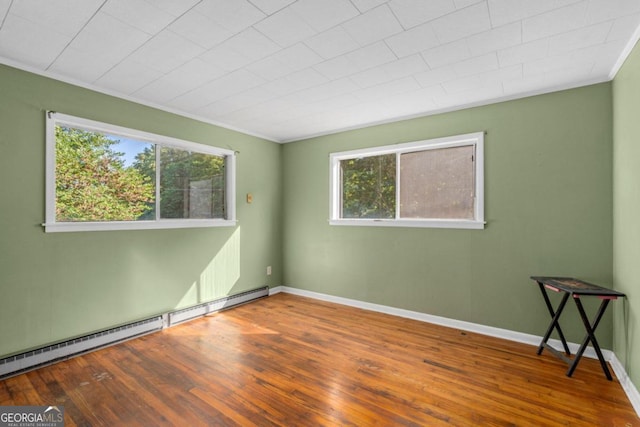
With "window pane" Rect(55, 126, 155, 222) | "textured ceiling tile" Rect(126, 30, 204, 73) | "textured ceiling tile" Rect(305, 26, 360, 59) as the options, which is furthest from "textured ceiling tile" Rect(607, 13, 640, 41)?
"window pane" Rect(55, 126, 155, 222)

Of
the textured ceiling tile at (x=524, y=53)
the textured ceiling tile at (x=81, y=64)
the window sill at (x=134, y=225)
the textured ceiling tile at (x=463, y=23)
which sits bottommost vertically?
the window sill at (x=134, y=225)

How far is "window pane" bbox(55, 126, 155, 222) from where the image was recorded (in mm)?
2746

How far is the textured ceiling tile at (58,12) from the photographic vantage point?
1713 mm

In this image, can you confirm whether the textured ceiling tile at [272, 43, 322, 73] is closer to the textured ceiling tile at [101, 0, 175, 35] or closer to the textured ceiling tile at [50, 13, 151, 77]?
the textured ceiling tile at [101, 0, 175, 35]

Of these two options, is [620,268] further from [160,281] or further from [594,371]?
[160,281]

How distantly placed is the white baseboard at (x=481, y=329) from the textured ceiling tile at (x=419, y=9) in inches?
110

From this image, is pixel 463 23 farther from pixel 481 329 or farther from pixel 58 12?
pixel 481 329

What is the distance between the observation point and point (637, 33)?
6.45ft

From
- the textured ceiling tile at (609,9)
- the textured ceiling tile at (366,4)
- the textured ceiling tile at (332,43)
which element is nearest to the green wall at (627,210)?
the textured ceiling tile at (609,9)

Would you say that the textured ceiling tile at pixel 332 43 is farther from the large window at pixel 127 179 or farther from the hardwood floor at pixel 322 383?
the hardwood floor at pixel 322 383

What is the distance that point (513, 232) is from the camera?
121 inches

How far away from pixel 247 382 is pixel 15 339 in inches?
76.6

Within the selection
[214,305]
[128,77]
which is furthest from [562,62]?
[214,305]

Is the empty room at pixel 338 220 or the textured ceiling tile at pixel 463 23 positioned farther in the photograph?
the empty room at pixel 338 220
